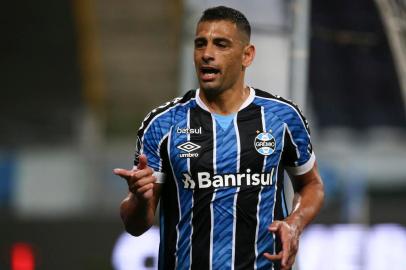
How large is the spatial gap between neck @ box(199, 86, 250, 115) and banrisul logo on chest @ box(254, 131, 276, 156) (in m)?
0.15

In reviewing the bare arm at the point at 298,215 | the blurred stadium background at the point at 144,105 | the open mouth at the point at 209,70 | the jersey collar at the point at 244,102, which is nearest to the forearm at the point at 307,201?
the bare arm at the point at 298,215

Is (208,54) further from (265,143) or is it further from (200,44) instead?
(265,143)

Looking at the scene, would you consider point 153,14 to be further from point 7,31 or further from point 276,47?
point 276,47

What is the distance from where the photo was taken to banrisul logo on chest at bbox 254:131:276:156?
3.51 metres

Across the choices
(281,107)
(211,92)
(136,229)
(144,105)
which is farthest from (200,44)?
(144,105)

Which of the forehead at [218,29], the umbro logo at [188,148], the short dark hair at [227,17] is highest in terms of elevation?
the short dark hair at [227,17]

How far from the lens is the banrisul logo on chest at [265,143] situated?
11.5 ft

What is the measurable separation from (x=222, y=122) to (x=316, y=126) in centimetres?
919

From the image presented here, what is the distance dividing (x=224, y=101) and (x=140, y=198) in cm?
56

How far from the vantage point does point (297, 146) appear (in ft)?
11.9

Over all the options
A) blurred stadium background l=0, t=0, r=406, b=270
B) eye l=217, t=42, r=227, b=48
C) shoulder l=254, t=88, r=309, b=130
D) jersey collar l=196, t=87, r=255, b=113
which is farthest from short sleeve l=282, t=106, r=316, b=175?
blurred stadium background l=0, t=0, r=406, b=270

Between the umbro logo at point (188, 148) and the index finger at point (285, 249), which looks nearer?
the index finger at point (285, 249)

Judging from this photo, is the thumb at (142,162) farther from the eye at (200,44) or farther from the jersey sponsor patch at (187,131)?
the eye at (200,44)

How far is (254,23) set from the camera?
4840 mm
